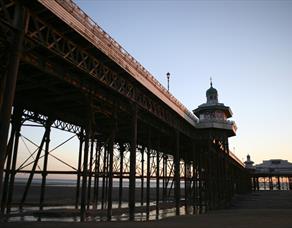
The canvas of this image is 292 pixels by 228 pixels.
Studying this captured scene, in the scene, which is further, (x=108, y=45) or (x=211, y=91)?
(x=211, y=91)

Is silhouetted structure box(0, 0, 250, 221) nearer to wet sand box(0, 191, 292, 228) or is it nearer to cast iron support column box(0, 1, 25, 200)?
cast iron support column box(0, 1, 25, 200)

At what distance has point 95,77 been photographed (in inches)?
680

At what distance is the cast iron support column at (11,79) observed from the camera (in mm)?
10930

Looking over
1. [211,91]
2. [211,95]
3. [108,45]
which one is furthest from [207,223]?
[211,91]

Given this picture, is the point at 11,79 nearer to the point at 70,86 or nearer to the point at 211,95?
the point at 70,86

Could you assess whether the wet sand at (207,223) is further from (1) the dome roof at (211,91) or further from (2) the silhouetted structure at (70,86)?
(1) the dome roof at (211,91)

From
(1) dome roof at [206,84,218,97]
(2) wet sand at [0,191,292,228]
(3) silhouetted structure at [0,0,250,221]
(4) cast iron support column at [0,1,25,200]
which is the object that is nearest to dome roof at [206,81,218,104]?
(1) dome roof at [206,84,218,97]

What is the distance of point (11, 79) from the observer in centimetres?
1132

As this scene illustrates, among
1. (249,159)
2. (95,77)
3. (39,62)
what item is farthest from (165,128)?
(249,159)

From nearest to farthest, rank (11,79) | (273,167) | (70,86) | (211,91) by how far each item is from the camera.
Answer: (11,79)
(70,86)
(211,91)
(273,167)

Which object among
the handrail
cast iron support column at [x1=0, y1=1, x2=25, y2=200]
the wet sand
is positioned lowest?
the wet sand

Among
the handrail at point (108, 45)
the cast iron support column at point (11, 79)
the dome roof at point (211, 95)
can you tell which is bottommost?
the cast iron support column at point (11, 79)

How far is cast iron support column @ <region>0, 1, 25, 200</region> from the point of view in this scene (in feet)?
35.9

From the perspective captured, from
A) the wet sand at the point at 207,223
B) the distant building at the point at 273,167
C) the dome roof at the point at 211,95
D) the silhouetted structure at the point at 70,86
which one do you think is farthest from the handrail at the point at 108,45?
the distant building at the point at 273,167
